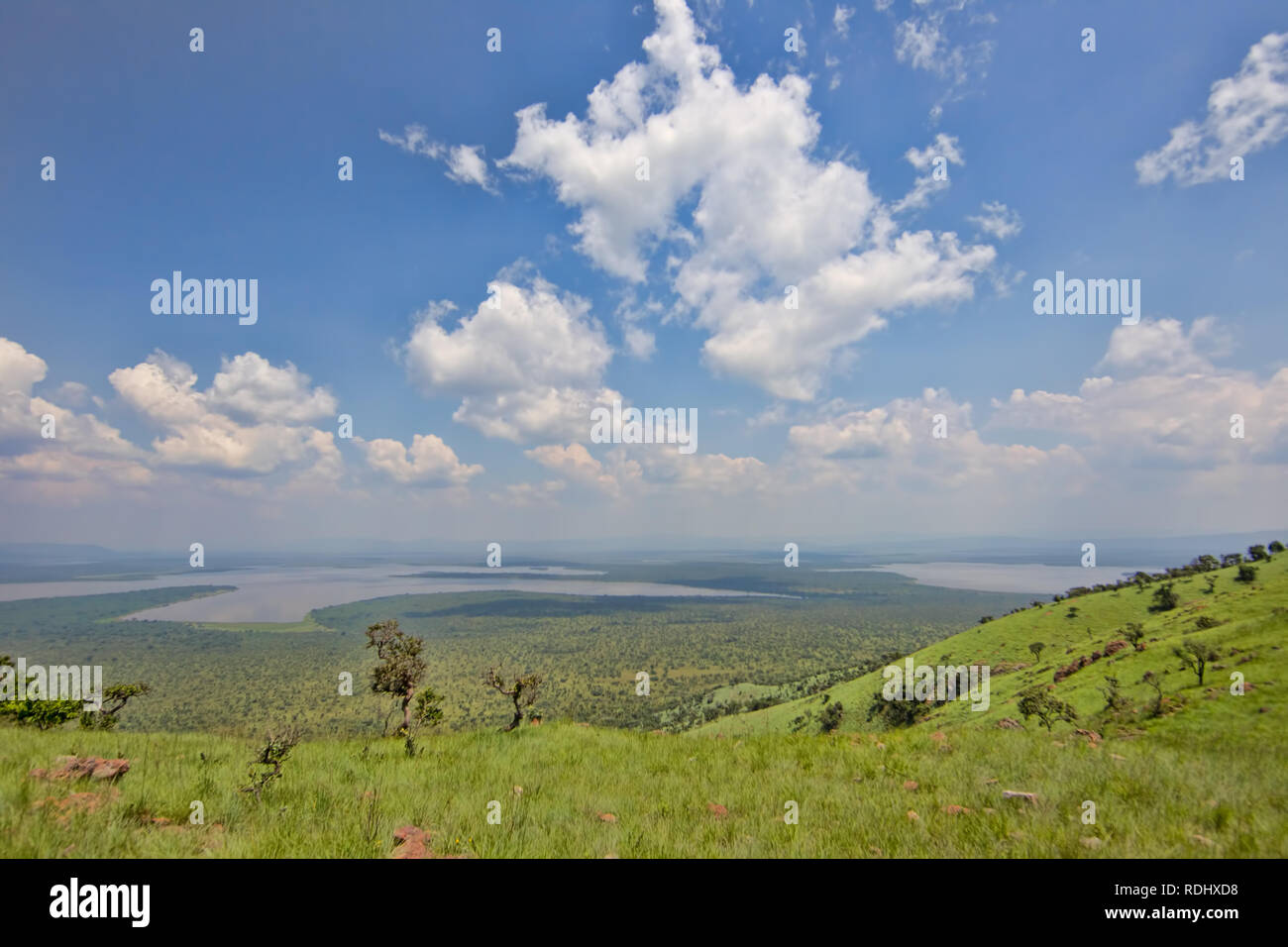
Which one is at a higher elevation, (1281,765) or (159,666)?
(1281,765)

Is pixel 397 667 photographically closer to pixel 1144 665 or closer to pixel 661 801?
pixel 661 801

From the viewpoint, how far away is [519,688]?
13.6 meters

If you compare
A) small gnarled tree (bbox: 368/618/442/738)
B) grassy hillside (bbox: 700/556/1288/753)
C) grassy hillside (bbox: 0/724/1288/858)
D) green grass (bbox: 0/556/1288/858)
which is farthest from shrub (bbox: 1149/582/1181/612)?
small gnarled tree (bbox: 368/618/442/738)

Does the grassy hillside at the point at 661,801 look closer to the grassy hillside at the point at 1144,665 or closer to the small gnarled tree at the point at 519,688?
the small gnarled tree at the point at 519,688

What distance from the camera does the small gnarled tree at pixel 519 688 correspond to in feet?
43.7

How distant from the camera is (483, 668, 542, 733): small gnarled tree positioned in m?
13.3

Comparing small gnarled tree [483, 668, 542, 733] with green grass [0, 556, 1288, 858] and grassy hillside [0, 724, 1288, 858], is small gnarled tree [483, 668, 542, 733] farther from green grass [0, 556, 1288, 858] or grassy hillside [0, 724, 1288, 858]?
grassy hillside [0, 724, 1288, 858]

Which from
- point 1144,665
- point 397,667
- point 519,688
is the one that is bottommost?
point 1144,665

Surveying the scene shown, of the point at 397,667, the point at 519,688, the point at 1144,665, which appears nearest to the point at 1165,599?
the point at 1144,665

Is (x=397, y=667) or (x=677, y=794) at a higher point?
(x=397, y=667)

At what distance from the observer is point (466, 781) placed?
765 cm
